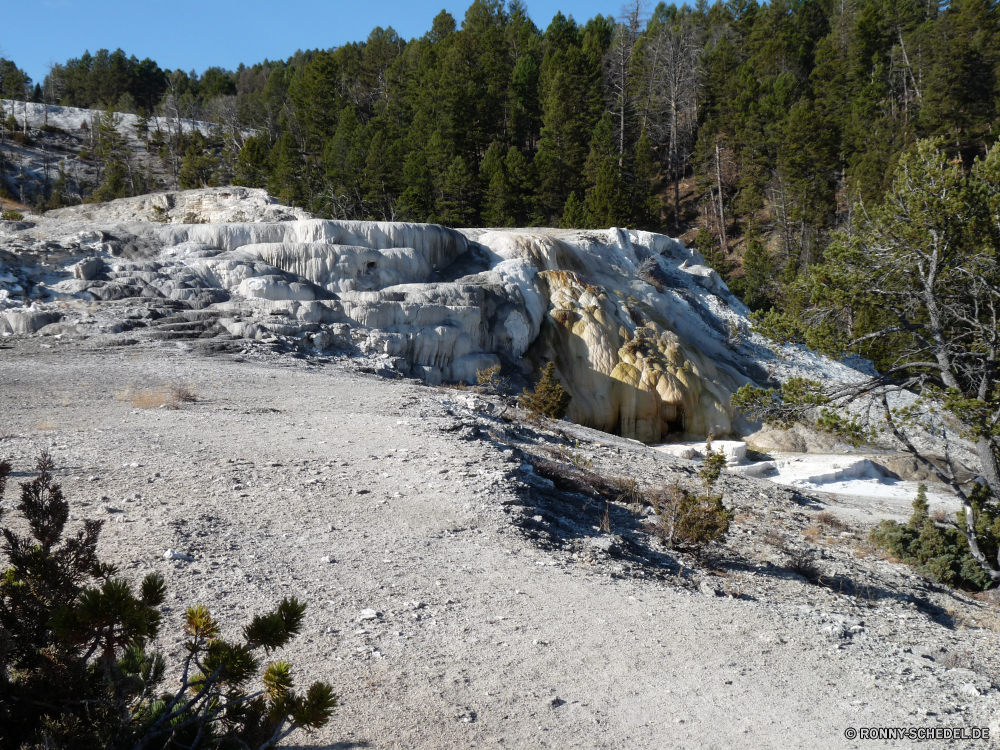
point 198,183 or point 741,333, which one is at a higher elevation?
point 198,183

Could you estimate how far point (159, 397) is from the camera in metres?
10.4

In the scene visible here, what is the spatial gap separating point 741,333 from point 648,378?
6.73m

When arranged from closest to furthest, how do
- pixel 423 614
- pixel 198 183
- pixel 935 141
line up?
pixel 423 614 → pixel 935 141 → pixel 198 183

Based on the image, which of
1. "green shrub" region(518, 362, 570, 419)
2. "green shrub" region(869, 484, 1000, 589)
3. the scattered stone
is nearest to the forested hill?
"green shrub" region(518, 362, 570, 419)

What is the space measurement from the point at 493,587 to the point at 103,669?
312 cm

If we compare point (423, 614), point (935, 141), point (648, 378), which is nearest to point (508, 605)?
point (423, 614)

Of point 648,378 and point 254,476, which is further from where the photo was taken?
point 648,378

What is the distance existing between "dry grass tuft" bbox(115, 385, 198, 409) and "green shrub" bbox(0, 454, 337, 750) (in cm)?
803

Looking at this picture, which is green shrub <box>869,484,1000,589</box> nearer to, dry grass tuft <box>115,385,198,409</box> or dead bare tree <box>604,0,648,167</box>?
dry grass tuft <box>115,385,198,409</box>

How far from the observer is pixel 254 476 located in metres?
7.11

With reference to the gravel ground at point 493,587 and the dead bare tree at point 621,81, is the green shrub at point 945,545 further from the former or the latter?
the dead bare tree at point 621,81

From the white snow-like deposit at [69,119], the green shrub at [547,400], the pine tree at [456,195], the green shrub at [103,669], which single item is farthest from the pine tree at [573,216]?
the green shrub at [103,669]

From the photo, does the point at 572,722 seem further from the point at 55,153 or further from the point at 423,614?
the point at 55,153

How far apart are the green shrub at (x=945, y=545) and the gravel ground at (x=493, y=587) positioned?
0.30m
